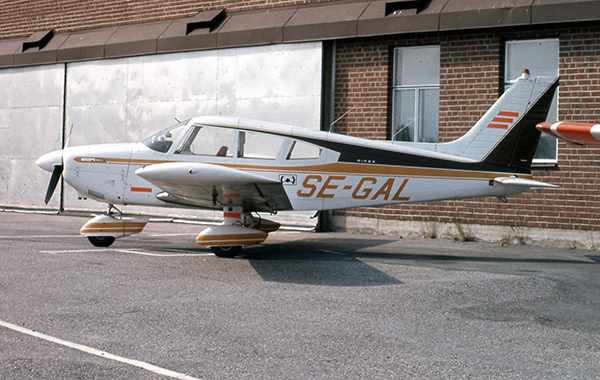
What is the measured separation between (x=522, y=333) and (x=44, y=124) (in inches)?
619

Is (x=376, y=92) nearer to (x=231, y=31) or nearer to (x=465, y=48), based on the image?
(x=465, y=48)

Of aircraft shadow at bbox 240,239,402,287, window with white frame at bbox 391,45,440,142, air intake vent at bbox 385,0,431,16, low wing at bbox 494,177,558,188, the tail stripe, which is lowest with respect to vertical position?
aircraft shadow at bbox 240,239,402,287

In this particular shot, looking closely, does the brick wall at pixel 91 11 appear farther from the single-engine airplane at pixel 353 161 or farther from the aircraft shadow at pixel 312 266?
the aircraft shadow at pixel 312 266

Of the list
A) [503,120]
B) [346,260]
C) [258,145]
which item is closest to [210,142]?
[258,145]

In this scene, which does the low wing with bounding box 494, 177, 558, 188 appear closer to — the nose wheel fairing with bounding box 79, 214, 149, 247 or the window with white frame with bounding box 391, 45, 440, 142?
the window with white frame with bounding box 391, 45, 440, 142

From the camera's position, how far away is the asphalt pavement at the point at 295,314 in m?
4.69

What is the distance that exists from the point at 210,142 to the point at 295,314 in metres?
4.45

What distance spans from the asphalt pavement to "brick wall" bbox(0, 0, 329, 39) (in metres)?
7.79

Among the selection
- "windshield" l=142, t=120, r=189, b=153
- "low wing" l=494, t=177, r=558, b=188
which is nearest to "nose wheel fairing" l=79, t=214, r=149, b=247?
"windshield" l=142, t=120, r=189, b=153

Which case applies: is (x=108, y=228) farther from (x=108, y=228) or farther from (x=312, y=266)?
(x=312, y=266)

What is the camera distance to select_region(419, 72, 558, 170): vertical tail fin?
32.1ft

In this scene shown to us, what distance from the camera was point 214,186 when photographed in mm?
Answer: 8875

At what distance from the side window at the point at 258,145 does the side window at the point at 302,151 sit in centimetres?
21

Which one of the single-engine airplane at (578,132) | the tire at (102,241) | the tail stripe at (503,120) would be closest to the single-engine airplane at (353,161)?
the tail stripe at (503,120)
